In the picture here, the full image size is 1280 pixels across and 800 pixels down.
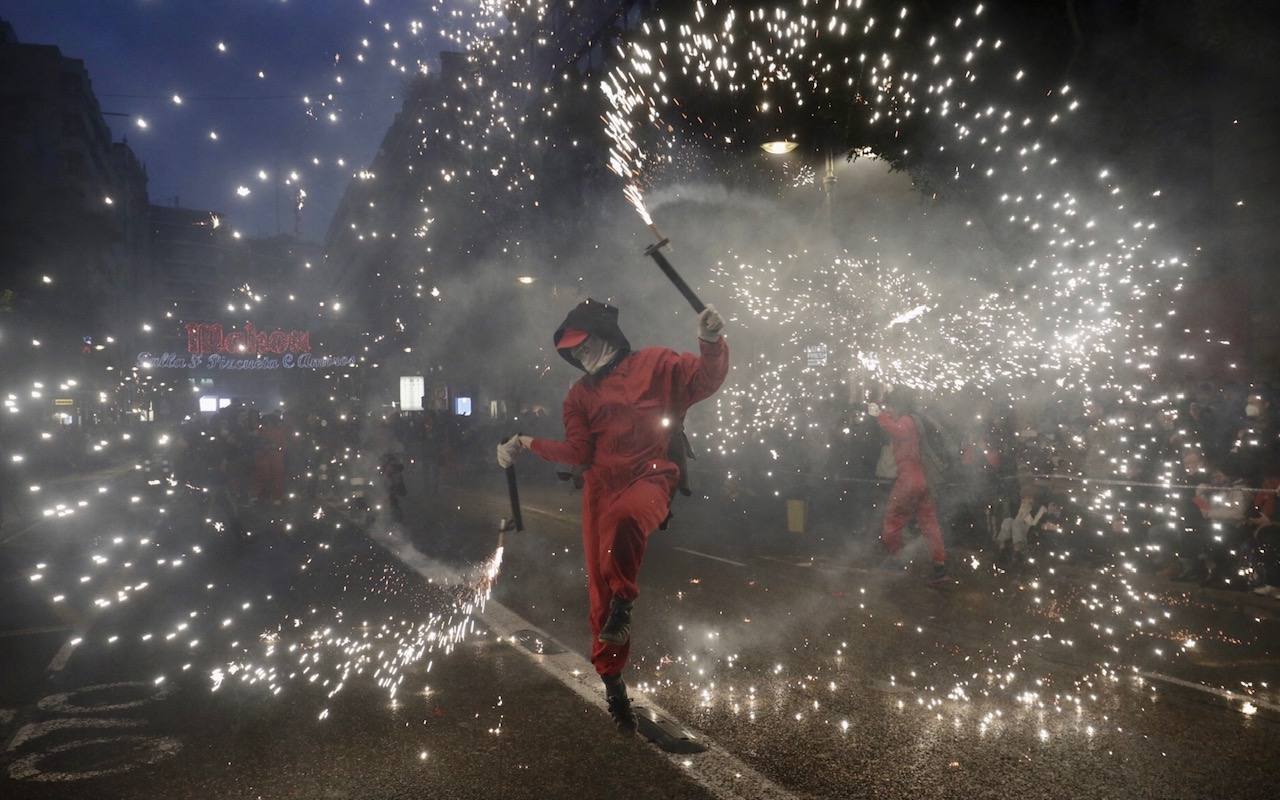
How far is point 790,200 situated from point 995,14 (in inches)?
183

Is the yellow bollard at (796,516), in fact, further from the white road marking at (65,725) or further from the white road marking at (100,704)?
the white road marking at (65,725)

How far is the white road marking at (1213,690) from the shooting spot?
15.5ft

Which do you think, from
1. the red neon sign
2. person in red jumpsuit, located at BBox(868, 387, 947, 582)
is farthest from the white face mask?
the red neon sign

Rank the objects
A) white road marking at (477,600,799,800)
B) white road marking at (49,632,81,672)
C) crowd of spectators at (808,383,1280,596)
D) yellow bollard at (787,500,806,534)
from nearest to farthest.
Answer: white road marking at (477,600,799,800) → white road marking at (49,632,81,672) → crowd of spectators at (808,383,1280,596) → yellow bollard at (787,500,806,534)

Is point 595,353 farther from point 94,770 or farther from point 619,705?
point 94,770

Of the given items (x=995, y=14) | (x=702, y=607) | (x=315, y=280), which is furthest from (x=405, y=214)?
(x=702, y=607)

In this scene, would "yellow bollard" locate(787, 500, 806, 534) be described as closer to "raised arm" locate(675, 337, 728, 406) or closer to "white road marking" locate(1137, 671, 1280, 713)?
"white road marking" locate(1137, 671, 1280, 713)

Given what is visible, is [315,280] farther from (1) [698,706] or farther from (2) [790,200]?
(1) [698,706]

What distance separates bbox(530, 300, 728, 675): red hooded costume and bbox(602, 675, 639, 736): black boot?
0.06 m

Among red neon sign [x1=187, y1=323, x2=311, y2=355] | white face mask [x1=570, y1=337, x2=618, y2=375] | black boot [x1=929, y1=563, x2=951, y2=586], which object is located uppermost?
red neon sign [x1=187, y1=323, x2=311, y2=355]

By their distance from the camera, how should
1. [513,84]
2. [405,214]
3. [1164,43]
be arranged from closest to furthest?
[1164,43] → [513,84] → [405,214]

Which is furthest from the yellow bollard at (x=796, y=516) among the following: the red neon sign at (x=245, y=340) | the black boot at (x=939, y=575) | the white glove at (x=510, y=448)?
the red neon sign at (x=245, y=340)

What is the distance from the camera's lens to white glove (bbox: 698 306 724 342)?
4215 mm

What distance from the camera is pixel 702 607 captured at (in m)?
7.17
